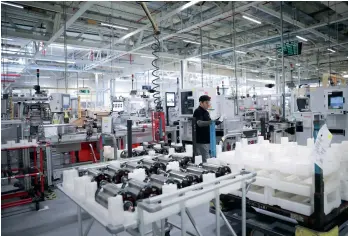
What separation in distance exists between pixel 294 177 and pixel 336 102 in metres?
5.17

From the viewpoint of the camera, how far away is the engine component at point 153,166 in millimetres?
2111

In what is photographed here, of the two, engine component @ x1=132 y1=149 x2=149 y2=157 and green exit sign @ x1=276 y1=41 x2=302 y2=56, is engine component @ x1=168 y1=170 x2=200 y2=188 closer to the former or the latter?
engine component @ x1=132 y1=149 x2=149 y2=157

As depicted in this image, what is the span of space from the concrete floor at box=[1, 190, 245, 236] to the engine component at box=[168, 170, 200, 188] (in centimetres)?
150

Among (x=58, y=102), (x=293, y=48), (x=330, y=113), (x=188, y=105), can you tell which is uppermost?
(x=293, y=48)

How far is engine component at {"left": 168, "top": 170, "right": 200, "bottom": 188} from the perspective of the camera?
66.7 inches

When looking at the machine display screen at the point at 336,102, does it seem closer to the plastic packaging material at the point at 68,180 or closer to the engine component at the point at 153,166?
the engine component at the point at 153,166

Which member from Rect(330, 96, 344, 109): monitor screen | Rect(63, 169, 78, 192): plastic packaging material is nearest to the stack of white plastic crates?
Rect(63, 169, 78, 192): plastic packaging material

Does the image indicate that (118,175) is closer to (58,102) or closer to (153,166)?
(153,166)

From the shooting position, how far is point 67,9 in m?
6.49

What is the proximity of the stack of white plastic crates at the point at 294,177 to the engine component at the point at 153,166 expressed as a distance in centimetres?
59

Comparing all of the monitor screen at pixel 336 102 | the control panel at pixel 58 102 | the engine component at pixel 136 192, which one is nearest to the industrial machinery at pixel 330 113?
the monitor screen at pixel 336 102

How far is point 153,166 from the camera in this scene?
2154 mm

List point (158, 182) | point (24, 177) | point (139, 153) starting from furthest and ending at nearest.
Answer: point (24, 177) < point (139, 153) < point (158, 182)

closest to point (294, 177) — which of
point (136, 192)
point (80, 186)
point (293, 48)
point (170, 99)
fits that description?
point (136, 192)
